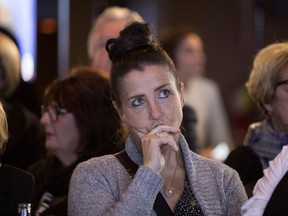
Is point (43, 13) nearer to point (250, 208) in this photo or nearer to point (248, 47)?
point (248, 47)

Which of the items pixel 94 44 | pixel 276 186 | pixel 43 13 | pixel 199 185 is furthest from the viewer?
pixel 43 13

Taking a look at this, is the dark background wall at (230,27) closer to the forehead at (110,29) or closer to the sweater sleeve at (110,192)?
the forehead at (110,29)

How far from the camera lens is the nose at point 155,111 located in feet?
12.1

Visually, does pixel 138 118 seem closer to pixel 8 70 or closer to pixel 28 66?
pixel 8 70

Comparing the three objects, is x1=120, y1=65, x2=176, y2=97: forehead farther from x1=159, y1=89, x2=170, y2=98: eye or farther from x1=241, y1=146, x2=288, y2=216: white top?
x1=241, y1=146, x2=288, y2=216: white top

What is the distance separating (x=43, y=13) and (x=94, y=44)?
227 cm

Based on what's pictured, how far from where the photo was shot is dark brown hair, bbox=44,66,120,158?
4.91m

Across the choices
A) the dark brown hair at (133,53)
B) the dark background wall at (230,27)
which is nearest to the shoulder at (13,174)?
the dark brown hair at (133,53)

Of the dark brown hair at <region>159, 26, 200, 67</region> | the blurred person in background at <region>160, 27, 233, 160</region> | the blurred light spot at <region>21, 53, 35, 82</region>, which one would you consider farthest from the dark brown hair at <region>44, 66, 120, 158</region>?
the blurred light spot at <region>21, 53, 35, 82</region>

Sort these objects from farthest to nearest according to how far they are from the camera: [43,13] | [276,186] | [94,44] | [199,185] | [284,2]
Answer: [284,2]
[43,13]
[94,44]
[199,185]
[276,186]

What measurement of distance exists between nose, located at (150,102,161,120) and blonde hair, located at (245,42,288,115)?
1.24 meters

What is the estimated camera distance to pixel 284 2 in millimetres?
9742

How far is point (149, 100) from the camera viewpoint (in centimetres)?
372

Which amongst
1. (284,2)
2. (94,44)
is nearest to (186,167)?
(94,44)
